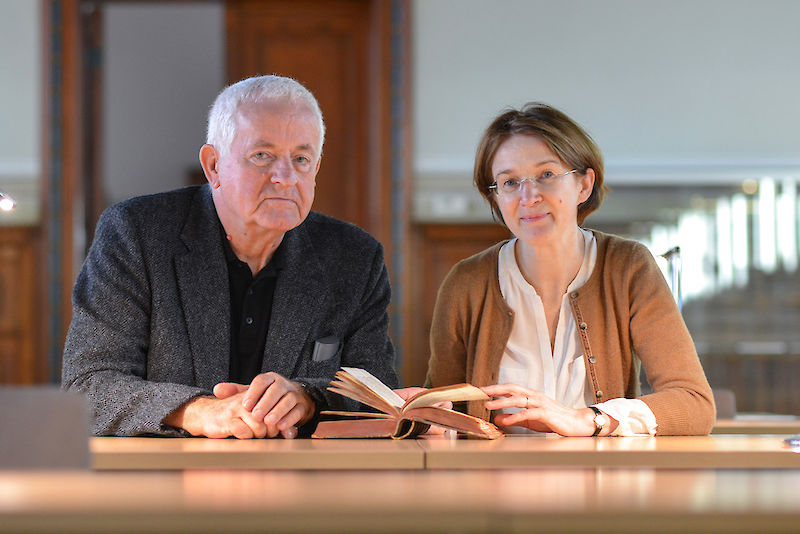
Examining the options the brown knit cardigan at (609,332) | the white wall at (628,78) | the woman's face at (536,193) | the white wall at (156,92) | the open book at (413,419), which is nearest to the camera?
the open book at (413,419)

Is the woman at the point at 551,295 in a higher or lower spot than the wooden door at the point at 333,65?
lower

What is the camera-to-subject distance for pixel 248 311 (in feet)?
7.11

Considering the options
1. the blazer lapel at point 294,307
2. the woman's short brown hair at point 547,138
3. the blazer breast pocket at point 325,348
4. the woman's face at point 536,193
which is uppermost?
the woman's short brown hair at point 547,138

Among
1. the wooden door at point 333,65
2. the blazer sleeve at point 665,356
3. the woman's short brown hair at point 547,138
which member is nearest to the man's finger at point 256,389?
the blazer sleeve at point 665,356

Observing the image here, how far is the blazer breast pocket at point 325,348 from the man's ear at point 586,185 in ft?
2.42

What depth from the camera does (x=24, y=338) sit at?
5531 mm

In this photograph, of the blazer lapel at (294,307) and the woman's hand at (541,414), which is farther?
the blazer lapel at (294,307)

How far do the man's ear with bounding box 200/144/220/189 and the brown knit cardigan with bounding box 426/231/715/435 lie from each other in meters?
0.63

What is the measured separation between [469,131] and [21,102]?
2649 mm

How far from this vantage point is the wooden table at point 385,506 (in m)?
0.78

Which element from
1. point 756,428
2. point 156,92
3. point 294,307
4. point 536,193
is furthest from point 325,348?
point 156,92

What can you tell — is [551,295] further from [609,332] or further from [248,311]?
[248,311]

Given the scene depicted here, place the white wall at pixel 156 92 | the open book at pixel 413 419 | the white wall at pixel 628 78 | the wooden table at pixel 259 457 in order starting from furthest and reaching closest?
the white wall at pixel 156 92 < the white wall at pixel 628 78 < the open book at pixel 413 419 < the wooden table at pixel 259 457

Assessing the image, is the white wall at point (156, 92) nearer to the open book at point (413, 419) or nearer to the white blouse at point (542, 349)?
the white blouse at point (542, 349)
